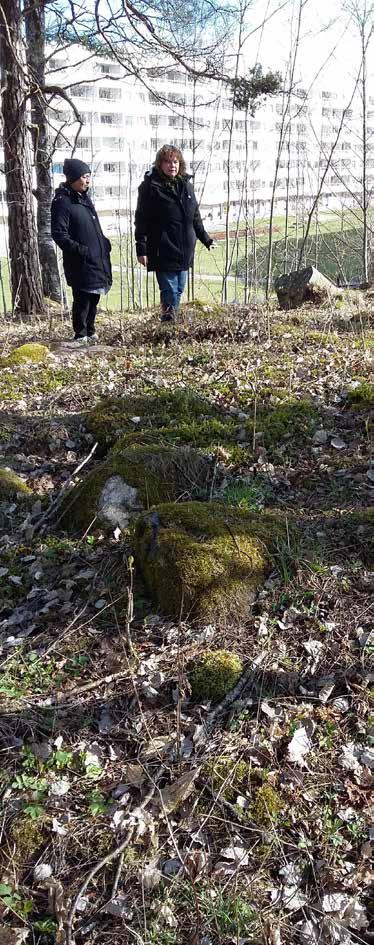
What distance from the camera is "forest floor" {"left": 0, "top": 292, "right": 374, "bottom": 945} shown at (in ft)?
6.60

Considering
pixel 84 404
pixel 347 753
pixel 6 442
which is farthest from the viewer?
pixel 84 404

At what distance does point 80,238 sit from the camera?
687cm

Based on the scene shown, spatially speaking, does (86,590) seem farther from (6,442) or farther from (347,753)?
(6,442)

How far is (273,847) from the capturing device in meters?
2.14

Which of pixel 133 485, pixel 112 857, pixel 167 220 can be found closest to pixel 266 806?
pixel 112 857

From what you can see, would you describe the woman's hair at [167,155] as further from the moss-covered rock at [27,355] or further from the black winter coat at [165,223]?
the moss-covered rock at [27,355]

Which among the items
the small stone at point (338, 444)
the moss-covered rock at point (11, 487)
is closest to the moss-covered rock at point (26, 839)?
the moss-covered rock at point (11, 487)

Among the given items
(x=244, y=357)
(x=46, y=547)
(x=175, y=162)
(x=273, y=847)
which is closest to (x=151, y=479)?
(x=46, y=547)

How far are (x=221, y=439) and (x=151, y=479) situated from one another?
0.98 m

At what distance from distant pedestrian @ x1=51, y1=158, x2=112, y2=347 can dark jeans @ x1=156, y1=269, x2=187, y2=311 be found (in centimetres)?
60

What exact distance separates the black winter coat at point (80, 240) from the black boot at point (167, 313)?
0.74 meters

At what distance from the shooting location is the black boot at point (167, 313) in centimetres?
747

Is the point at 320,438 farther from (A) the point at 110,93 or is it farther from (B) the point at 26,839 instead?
(A) the point at 110,93

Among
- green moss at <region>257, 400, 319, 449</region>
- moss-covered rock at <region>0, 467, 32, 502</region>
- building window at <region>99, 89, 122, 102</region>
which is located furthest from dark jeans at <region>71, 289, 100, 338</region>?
building window at <region>99, 89, 122, 102</region>
